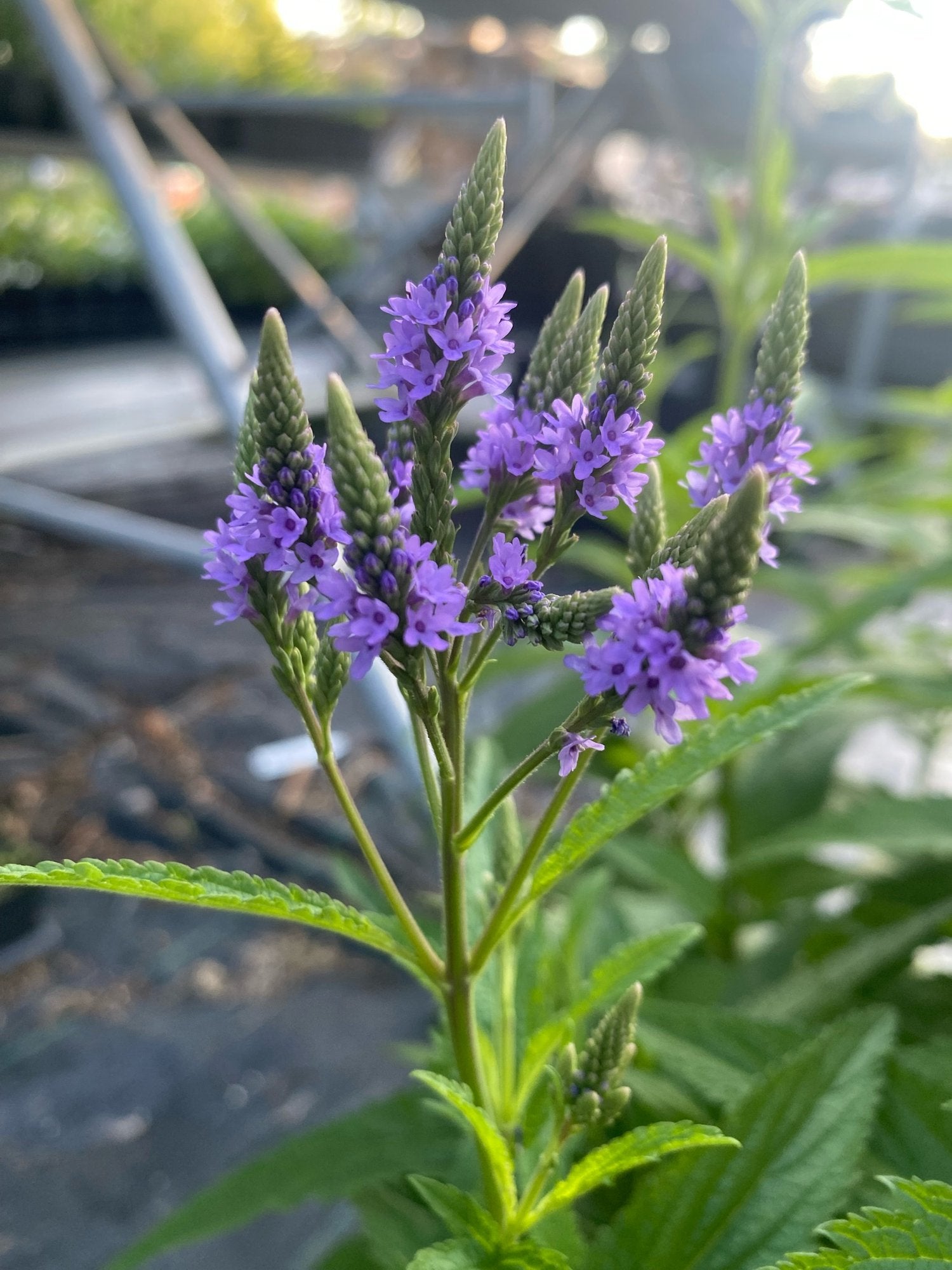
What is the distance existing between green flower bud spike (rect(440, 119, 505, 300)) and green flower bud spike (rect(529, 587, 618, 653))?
0.14 m

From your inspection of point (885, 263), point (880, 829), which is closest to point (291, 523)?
point (880, 829)

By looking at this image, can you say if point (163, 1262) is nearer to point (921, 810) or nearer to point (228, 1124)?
point (228, 1124)

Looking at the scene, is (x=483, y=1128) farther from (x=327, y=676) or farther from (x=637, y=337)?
(x=637, y=337)

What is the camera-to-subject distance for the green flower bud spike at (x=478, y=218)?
390 millimetres


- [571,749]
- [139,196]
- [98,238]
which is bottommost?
[571,749]

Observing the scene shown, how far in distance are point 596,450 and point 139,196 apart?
1276mm

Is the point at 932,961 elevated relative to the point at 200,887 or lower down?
lower down

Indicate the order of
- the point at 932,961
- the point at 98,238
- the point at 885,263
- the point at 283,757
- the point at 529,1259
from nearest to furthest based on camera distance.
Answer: the point at 529,1259
the point at 885,263
the point at 932,961
the point at 283,757
the point at 98,238

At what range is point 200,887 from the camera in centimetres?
39

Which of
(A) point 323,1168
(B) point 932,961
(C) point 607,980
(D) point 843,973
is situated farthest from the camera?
(B) point 932,961

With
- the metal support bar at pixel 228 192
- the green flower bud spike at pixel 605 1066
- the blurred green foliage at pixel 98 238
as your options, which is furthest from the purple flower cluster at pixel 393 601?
the blurred green foliage at pixel 98 238

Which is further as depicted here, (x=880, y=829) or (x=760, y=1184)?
(x=880, y=829)

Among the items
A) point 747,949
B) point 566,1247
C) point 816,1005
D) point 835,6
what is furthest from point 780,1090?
point 835,6

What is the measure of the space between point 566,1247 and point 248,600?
1.34 feet
